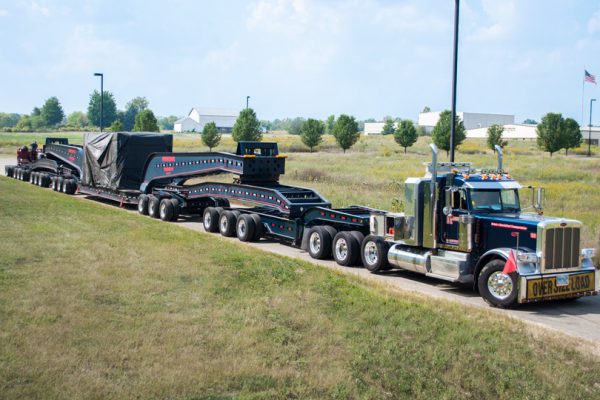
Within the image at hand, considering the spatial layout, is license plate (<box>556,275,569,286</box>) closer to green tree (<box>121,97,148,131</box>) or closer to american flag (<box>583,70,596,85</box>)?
american flag (<box>583,70,596,85</box>)

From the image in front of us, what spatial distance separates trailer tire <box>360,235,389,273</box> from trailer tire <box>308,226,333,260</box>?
1302mm

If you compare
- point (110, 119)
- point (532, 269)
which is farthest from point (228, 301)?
point (110, 119)

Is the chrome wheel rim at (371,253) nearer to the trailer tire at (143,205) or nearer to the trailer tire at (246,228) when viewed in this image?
the trailer tire at (246,228)

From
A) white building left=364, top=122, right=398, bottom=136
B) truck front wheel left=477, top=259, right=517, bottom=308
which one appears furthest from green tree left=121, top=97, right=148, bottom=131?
truck front wheel left=477, top=259, right=517, bottom=308

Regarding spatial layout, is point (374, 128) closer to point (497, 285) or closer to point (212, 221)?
point (212, 221)

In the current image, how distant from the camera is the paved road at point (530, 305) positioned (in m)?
11.4

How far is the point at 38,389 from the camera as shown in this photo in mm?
7637

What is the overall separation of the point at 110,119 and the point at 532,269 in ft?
445

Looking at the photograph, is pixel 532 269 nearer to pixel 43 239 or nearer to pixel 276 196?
pixel 276 196

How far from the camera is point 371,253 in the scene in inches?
613

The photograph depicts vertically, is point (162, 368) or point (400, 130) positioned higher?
point (400, 130)

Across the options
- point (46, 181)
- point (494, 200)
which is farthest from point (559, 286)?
point (46, 181)

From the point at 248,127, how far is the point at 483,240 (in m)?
54.4

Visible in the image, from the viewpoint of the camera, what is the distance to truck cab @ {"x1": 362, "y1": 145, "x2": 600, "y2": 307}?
1231 cm
